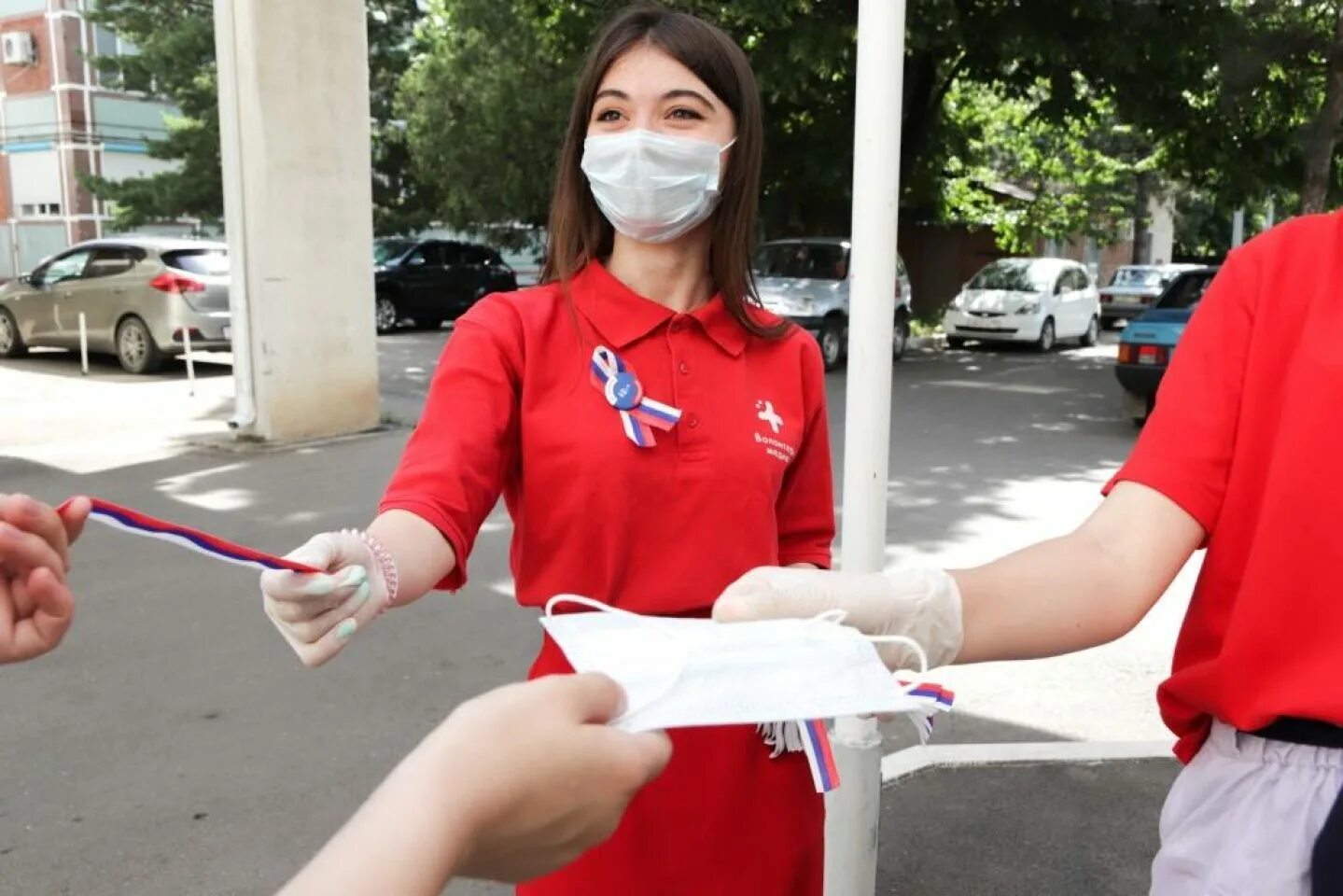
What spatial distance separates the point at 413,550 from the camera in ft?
5.59

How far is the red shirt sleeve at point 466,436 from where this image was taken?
1.79 m

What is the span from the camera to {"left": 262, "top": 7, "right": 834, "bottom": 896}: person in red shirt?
1896 mm

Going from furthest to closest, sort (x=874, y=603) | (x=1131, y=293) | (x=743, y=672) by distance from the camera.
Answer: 1. (x=1131, y=293)
2. (x=874, y=603)
3. (x=743, y=672)

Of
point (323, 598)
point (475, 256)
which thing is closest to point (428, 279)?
point (475, 256)

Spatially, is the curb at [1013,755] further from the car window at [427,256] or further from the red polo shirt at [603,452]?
the car window at [427,256]

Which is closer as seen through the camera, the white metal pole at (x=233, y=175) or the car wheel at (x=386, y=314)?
the white metal pole at (x=233, y=175)

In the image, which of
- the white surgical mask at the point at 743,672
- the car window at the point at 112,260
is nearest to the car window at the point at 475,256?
the car window at the point at 112,260

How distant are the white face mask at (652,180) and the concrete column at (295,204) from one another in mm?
7728

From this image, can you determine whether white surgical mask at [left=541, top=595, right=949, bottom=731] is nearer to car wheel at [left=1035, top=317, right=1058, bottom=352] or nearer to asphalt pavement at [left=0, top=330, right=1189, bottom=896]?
asphalt pavement at [left=0, top=330, right=1189, bottom=896]

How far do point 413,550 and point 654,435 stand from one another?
469 mm

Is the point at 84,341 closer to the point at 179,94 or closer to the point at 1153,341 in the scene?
the point at 1153,341

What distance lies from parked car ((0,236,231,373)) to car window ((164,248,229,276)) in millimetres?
11

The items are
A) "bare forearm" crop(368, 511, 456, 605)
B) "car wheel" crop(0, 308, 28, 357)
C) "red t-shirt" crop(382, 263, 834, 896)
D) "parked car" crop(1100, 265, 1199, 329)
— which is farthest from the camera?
"parked car" crop(1100, 265, 1199, 329)

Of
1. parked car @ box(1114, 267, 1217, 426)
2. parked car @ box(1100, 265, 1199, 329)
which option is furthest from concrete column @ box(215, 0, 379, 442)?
parked car @ box(1100, 265, 1199, 329)
